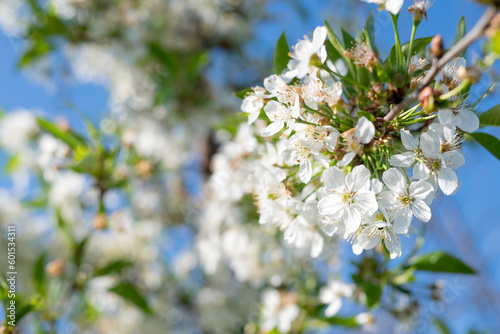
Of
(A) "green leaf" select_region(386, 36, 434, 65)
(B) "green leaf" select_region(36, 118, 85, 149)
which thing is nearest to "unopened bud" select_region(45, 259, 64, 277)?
(B) "green leaf" select_region(36, 118, 85, 149)

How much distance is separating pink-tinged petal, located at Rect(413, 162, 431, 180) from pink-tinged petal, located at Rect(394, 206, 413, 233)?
5cm

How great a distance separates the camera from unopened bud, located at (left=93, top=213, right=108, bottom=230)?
137 centimetres

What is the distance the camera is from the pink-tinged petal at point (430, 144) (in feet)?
2.04

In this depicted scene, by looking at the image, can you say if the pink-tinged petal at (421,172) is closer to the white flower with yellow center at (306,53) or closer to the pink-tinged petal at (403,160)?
the pink-tinged petal at (403,160)

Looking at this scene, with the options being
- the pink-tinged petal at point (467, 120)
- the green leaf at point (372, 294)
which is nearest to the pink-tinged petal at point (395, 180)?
the pink-tinged petal at point (467, 120)

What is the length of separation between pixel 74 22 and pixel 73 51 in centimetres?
24

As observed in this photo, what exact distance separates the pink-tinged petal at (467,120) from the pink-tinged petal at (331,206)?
213 mm

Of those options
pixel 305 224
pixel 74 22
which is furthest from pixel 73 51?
pixel 305 224

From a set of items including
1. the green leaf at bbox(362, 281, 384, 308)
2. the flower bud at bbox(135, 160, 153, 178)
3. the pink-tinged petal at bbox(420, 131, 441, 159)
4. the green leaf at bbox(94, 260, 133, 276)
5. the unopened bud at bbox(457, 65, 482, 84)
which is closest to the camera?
the unopened bud at bbox(457, 65, 482, 84)

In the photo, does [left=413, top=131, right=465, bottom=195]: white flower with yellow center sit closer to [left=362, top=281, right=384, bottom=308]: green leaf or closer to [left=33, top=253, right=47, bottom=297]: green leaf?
[left=362, top=281, right=384, bottom=308]: green leaf

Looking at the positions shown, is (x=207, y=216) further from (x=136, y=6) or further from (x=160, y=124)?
(x=136, y=6)

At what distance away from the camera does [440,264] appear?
99cm

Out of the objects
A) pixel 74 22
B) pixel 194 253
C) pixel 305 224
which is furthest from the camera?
pixel 194 253

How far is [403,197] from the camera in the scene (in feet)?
2.07
